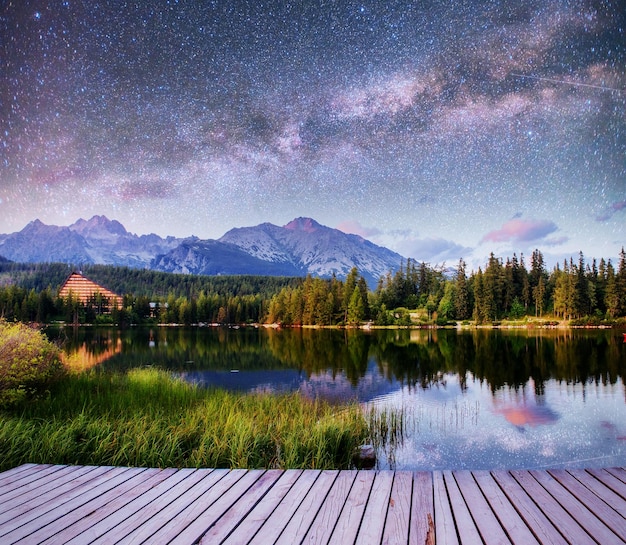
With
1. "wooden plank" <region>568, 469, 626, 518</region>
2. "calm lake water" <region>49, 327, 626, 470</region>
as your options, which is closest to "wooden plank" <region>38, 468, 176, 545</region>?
"wooden plank" <region>568, 469, 626, 518</region>

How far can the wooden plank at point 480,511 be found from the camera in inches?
144

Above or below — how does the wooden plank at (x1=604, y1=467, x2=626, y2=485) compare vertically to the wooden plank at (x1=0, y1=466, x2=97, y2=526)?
above

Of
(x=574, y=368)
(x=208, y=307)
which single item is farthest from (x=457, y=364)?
(x=208, y=307)

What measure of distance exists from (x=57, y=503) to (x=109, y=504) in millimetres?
552

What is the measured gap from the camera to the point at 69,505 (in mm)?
4434

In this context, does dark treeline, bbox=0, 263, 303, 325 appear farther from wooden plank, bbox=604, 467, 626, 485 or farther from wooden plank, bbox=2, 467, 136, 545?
wooden plank, bbox=604, 467, 626, 485

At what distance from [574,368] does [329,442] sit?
24.9 m

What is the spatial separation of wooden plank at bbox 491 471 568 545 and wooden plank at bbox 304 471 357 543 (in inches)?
64.6

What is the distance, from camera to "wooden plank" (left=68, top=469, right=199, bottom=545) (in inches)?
146

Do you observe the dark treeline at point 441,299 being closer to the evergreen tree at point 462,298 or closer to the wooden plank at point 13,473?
the evergreen tree at point 462,298

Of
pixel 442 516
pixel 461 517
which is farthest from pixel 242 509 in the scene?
pixel 461 517

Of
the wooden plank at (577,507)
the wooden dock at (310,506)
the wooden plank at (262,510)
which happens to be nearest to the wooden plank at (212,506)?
the wooden dock at (310,506)

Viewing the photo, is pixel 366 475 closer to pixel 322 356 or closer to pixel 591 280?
pixel 322 356

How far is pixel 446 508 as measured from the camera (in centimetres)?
426
